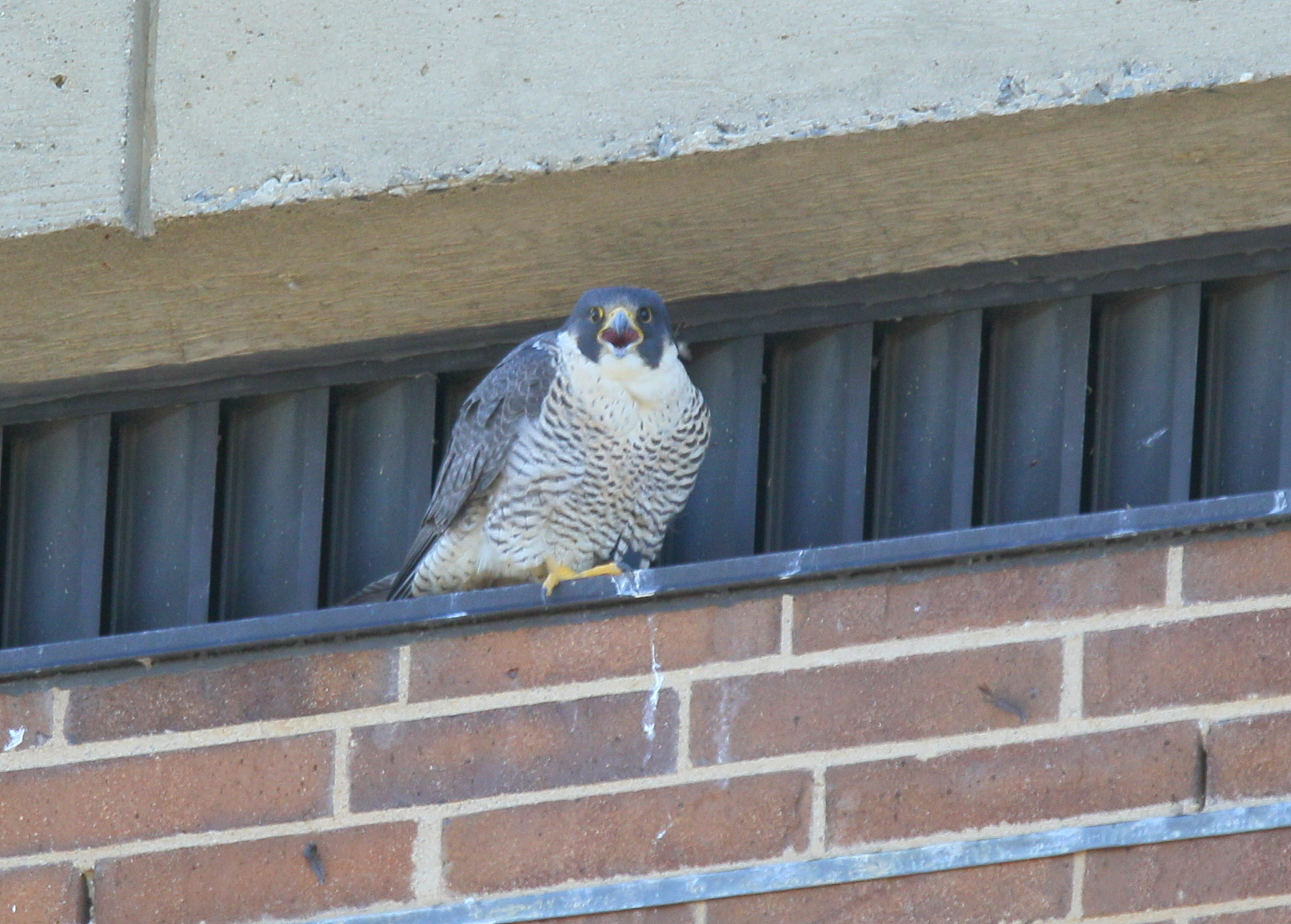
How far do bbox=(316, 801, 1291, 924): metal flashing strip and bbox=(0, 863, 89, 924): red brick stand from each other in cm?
33

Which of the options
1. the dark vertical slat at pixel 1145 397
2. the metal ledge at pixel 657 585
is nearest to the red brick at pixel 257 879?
the metal ledge at pixel 657 585

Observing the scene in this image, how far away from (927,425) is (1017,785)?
617 mm

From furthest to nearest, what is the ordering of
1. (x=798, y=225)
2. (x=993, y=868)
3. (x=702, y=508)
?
(x=702, y=508) → (x=798, y=225) → (x=993, y=868)

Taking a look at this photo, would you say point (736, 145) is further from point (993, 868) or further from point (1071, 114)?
→ point (993, 868)

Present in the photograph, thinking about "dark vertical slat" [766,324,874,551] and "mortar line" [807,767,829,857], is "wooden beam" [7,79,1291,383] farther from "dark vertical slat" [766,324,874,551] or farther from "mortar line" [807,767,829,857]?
"mortar line" [807,767,829,857]

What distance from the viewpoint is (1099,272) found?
276 centimetres

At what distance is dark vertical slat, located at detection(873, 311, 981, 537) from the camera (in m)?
2.77

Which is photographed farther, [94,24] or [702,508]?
[702,508]

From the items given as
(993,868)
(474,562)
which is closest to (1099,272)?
(993,868)

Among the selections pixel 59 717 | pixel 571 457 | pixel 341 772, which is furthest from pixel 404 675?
pixel 571 457

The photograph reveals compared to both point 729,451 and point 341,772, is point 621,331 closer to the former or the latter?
point 729,451

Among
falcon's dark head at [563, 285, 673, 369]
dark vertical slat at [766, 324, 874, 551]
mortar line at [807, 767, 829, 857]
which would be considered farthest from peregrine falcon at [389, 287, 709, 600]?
mortar line at [807, 767, 829, 857]

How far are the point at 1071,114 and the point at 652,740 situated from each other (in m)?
0.88

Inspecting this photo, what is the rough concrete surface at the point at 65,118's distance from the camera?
2.46 meters
